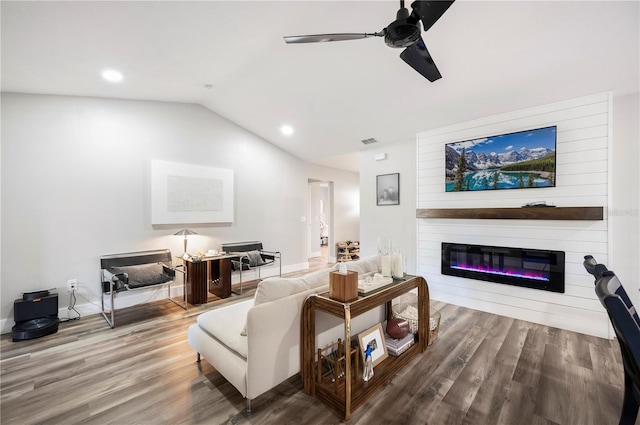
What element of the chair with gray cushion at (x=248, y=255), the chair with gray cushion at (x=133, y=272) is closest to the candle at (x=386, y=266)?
the chair with gray cushion at (x=248, y=255)

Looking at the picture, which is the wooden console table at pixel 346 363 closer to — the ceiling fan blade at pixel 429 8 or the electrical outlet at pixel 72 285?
the ceiling fan blade at pixel 429 8

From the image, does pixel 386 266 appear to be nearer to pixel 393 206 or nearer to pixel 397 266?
pixel 397 266

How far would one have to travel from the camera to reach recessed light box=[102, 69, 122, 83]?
2.96 metres

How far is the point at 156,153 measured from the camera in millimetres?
4121

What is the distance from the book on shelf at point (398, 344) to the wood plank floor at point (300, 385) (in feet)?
0.49

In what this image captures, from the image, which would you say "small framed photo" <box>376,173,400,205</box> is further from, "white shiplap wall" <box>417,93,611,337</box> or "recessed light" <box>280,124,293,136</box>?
"recessed light" <box>280,124,293,136</box>

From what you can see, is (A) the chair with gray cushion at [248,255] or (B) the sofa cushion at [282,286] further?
(A) the chair with gray cushion at [248,255]

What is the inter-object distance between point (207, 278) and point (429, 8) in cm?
Answer: 403

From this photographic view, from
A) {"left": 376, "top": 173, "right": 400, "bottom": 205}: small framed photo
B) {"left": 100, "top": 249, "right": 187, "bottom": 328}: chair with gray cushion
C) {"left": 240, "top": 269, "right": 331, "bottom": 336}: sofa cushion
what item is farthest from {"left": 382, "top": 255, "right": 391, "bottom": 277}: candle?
{"left": 100, "top": 249, "right": 187, "bottom": 328}: chair with gray cushion

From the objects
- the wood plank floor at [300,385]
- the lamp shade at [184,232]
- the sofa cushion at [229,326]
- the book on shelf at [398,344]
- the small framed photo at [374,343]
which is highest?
the lamp shade at [184,232]

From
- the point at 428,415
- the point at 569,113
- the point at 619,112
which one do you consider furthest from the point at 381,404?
the point at 619,112

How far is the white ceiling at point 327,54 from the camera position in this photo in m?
2.17

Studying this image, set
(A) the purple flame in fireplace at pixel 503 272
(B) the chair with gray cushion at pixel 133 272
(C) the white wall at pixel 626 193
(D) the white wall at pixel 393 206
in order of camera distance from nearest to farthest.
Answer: (C) the white wall at pixel 626 193
(A) the purple flame in fireplace at pixel 503 272
(B) the chair with gray cushion at pixel 133 272
(D) the white wall at pixel 393 206

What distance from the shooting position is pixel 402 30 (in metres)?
1.61
